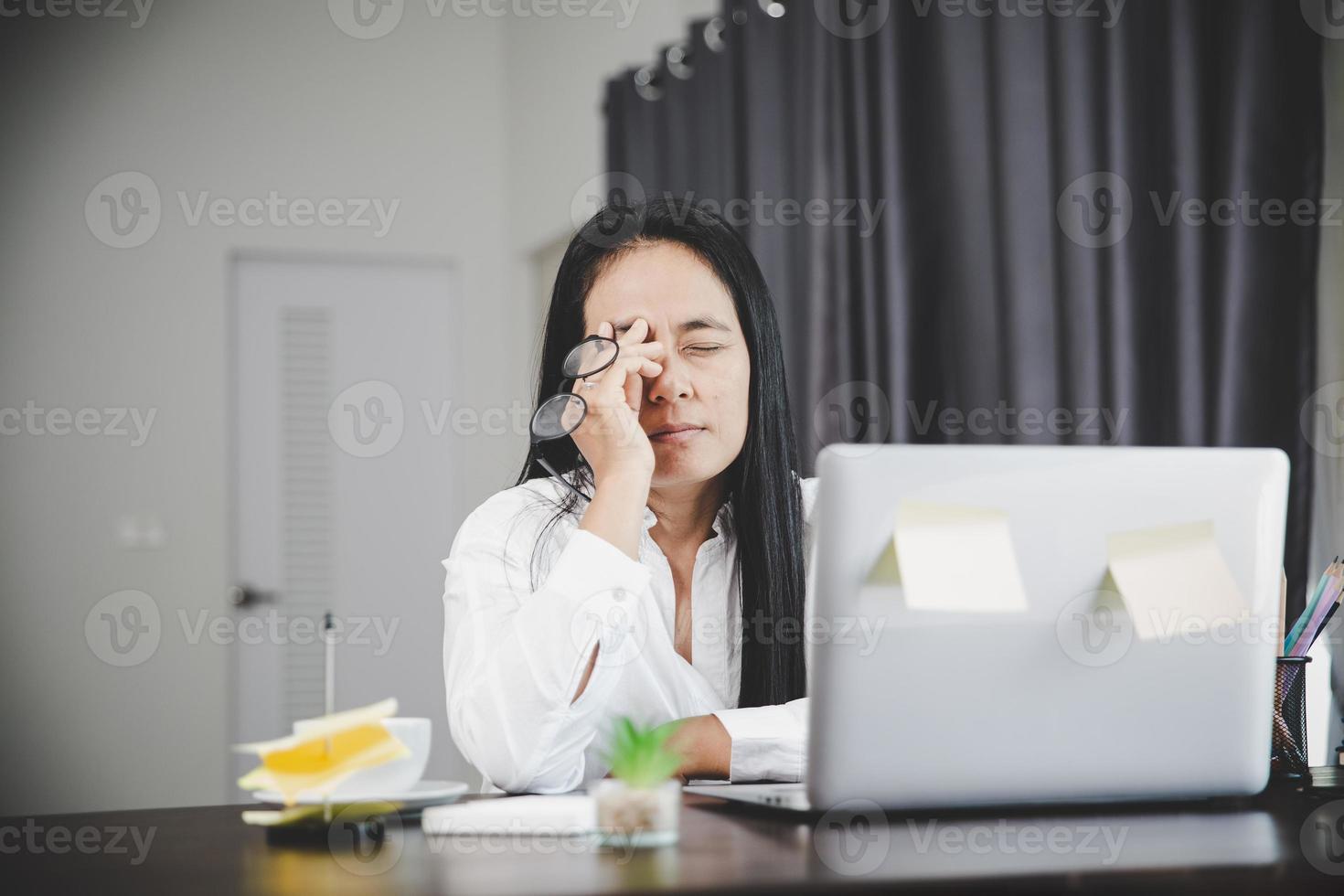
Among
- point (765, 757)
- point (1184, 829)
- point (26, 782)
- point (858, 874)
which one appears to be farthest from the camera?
point (26, 782)

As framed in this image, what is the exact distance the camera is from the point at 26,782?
4.19 metres

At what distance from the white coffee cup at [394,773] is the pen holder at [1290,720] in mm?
791

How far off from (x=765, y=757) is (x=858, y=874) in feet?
1.84

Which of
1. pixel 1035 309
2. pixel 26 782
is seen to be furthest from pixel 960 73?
pixel 26 782

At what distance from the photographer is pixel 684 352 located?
1675 millimetres

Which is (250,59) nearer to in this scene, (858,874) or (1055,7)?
(1055,7)

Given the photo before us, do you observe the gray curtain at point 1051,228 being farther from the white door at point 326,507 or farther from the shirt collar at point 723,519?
the white door at point 326,507

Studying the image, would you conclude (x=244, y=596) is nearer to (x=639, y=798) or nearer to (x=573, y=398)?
(x=573, y=398)

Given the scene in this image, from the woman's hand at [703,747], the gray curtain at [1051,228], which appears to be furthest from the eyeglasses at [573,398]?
the gray curtain at [1051,228]

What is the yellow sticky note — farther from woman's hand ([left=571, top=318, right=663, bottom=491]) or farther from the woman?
woman's hand ([left=571, top=318, right=663, bottom=491])

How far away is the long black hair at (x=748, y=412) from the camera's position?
173 cm

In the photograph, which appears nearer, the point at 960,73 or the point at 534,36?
the point at 960,73

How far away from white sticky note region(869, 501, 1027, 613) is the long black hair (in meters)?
0.74

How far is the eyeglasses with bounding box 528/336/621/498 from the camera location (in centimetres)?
154
